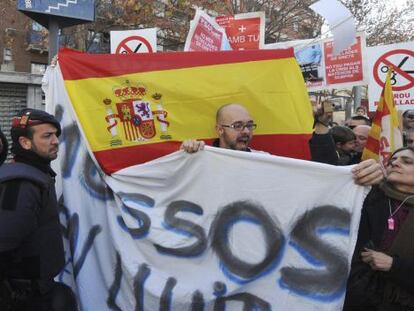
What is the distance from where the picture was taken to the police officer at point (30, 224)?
239 cm

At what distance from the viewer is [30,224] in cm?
241

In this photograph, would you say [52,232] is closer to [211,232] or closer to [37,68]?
[211,232]

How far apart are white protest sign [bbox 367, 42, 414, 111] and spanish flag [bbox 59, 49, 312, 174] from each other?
2.81 m

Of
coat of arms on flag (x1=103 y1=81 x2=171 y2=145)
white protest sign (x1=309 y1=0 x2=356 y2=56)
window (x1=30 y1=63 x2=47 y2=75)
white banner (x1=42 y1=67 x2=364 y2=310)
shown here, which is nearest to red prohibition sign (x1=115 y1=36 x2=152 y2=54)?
white protest sign (x1=309 y1=0 x2=356 y2=56)

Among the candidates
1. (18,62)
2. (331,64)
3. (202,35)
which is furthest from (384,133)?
(18,62)

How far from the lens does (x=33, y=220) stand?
243 cm

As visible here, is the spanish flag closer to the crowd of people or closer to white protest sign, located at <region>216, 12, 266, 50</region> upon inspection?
the crowd of people

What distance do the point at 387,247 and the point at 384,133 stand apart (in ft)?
3.71

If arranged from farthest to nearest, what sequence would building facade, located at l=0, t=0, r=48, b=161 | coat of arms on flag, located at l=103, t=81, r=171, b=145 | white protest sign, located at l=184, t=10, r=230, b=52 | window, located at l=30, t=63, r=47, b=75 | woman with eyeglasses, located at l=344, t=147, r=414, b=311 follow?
window, located at l=30, t=63, r=47, b=75 < building facade, located at l=0, t=0, r=48, b=161 < white protest sign, located at l=184, t=10, r=230, b=52 < coat of arms on flag, located at l=103, t=81, r=171, b=145 < woman with eyeglasses, located at l=344, t=147, r=414, b=311

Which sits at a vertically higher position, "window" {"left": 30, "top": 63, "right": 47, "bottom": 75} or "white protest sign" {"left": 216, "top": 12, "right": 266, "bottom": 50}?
"window" {"left": 30, "top": 63, "right": 47, "bottom": 75}

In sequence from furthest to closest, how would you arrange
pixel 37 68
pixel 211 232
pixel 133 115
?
1. pixel 37 68
2. pixel 133 115
3. pixel 211 232

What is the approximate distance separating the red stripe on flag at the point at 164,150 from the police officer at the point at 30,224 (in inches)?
18.1

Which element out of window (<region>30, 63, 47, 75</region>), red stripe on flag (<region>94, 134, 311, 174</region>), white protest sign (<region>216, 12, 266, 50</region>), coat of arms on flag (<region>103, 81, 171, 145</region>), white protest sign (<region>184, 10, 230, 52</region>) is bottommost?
red stripe on flag (<region>94, 134, 311, 174</region>)

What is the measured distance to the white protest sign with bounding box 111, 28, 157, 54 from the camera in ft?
20.7
